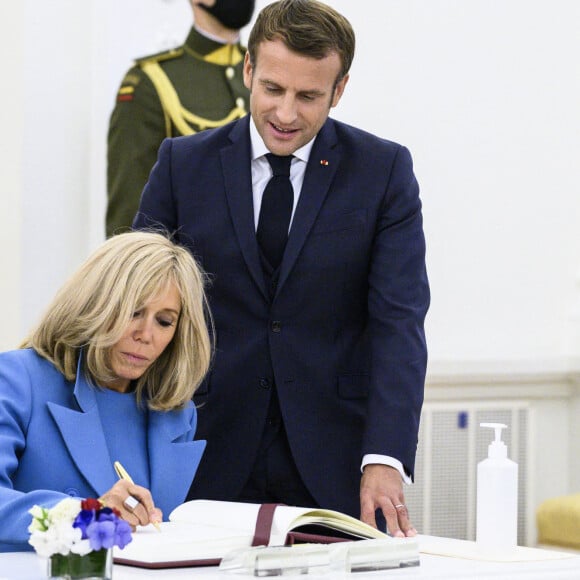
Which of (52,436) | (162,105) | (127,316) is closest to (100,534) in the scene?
(52,436)

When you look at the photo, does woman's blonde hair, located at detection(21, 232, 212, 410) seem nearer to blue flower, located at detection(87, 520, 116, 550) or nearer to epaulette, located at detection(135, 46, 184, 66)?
blue flower, located at detection(87, 520, 116, 550)

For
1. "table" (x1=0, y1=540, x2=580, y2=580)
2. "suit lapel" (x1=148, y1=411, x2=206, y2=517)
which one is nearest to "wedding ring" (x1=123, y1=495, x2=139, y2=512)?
"table" (x1=0, y1=540, x2=580, y2=580)

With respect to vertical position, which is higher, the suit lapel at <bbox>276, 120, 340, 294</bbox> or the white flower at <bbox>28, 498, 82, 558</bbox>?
the suit lapel at <bbox>276, 120, 340, 294</bbox>

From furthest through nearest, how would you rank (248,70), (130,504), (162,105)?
(162,105) → (248,70) → (130,504)

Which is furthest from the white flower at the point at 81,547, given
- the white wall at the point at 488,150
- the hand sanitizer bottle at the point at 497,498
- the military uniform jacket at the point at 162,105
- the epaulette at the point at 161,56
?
the white wall at the point at 488,150

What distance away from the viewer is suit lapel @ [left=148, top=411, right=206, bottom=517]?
2.37m

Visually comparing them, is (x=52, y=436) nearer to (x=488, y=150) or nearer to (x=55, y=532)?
(x=55, y=532)

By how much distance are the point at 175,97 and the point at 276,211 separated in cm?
165

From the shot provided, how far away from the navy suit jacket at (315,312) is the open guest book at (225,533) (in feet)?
1.87

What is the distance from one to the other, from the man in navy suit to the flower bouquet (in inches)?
39.6

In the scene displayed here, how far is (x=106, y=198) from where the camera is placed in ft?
14.4

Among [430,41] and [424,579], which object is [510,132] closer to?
[430,41]

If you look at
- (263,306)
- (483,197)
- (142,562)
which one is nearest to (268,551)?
(142,562)

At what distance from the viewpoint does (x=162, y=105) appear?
13.9ft
